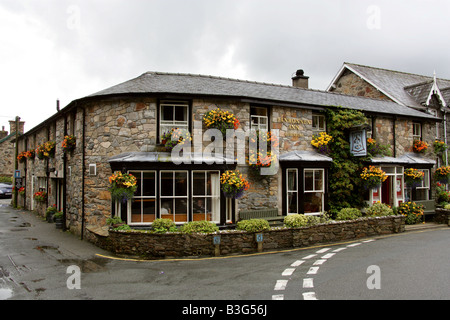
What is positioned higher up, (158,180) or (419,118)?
(419,118)

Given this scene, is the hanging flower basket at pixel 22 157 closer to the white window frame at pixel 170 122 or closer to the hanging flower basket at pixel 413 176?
the white window frame at pixel 170 122

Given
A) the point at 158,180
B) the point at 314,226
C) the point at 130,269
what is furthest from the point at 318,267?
the point at 158,180

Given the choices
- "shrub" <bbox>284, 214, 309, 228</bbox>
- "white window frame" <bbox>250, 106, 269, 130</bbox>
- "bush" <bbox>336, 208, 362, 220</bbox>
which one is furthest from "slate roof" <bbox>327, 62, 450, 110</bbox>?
"shrub" <bbox>284, 214, 309, 228</bbox>

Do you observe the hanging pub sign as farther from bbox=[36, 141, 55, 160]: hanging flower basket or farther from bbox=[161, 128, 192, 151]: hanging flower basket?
bbox=[36, 141, 55, 160]: hanging flower basket

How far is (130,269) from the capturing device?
29.3ft

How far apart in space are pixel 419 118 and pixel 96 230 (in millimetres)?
16996

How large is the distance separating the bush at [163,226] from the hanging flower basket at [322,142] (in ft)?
23.9

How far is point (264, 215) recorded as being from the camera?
13.2 meters

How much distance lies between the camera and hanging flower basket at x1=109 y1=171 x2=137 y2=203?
11.0 m

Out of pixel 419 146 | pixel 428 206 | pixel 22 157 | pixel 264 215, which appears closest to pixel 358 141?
pixel 419 146

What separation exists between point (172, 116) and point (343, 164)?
780cm

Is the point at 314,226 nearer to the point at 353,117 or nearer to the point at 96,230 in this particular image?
the point at 353,117

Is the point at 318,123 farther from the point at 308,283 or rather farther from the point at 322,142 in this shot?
the point at 308,283

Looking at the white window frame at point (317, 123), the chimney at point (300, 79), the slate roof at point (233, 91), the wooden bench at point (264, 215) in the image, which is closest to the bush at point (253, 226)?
the wooden bench at point (264, 215)
